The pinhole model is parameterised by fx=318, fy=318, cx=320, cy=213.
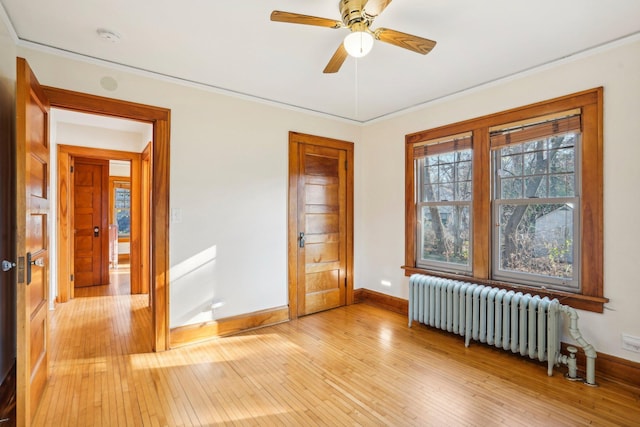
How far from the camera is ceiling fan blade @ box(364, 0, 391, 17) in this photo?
1.69m

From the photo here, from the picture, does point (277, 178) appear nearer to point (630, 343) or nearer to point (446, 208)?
point (446, 208)

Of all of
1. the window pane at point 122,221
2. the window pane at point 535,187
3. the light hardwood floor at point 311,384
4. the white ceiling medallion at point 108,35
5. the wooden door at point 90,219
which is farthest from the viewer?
the window pane at point 122,221

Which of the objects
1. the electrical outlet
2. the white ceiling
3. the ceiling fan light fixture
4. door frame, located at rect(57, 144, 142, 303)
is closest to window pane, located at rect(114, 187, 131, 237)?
door frame, located at rect(57, 144, 142, 303)

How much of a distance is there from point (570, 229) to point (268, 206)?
117 inches

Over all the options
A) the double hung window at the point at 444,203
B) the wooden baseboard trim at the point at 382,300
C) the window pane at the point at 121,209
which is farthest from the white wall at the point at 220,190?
the window pane at the point at 121,209

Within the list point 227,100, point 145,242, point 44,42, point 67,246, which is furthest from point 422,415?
point 67,246

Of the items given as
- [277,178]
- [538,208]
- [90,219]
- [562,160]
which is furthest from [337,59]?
[90,219]

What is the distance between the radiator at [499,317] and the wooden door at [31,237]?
10.8 ft

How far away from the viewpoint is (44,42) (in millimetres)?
2479

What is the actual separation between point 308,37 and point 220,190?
5.80ft

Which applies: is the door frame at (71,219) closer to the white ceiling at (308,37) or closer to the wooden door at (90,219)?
A: the wooden door at (90,219)

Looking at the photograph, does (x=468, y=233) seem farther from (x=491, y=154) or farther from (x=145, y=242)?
(x=145, y=242)

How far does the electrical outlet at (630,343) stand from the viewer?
2.38m

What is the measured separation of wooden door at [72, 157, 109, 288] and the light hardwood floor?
7.60ft
